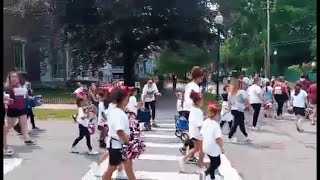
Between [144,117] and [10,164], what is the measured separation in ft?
16.9

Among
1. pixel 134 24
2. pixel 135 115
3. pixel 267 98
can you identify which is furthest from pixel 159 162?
pixel 134 24

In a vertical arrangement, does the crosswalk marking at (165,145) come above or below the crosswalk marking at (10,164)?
below

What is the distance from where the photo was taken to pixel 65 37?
32375 mm

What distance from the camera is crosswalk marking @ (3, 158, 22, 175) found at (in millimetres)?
7745

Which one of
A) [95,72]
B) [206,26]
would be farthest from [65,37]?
[206,26]

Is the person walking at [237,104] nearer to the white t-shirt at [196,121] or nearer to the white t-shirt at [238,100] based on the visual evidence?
the white t-shirt at [238,100]

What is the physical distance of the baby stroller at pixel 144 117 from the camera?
12.7 meters

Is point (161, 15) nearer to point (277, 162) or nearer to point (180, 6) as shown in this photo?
point (180, 6)

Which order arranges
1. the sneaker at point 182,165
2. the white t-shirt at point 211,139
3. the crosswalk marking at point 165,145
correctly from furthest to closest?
the crosswalk marking at point 165,145 → the sneaker at point 182,165 → the white t-shirt at point 211,139

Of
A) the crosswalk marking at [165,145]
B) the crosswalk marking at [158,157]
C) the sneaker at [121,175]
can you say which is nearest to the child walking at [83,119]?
the crosswalk marking at [158,157]

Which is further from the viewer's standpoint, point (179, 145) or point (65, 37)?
point (65, 37)

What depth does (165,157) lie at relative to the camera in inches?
365

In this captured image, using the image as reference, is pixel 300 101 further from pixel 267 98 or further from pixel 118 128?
pixel 118 128

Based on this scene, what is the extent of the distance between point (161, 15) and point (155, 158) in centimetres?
2199
